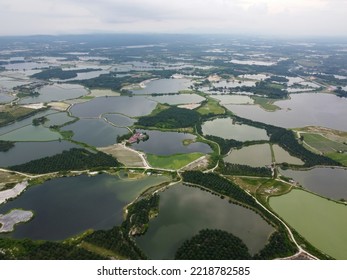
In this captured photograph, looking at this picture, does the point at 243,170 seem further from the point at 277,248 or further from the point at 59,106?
the point at 59,106

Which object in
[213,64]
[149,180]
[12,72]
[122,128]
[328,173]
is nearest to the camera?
[149,180]

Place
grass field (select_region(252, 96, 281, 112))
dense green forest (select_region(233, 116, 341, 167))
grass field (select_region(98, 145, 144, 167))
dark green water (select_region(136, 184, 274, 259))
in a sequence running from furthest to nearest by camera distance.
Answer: grass field (select_region(252, 96, 281, 112)), dense green forest (select_region(233, 116, 341, 167)), grass field (select_region(98, 145, 144, 167)), dark green water (select_region(136, 184, 274, 259))

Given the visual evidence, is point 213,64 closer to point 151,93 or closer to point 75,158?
point 151,93

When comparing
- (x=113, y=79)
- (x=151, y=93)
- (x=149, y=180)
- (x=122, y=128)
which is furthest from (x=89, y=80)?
(x=149, y=180)

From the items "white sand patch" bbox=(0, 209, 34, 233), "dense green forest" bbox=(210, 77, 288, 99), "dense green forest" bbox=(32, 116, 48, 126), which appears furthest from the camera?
"dense green forest" bbox=(210, 77, 288, 99)

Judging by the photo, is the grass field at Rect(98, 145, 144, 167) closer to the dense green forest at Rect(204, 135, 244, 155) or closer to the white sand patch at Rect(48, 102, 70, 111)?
the dense green forest at Rect(204, 135, 244, 155)

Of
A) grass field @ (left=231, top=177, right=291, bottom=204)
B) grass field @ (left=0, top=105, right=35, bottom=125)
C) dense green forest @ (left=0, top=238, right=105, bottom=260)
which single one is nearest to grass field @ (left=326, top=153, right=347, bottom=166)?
grass field @ (left=231, top=177, right=291, bottom=204)

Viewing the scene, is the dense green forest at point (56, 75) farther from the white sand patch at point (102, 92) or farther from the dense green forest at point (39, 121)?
the dense green forest at point (39, 121)
